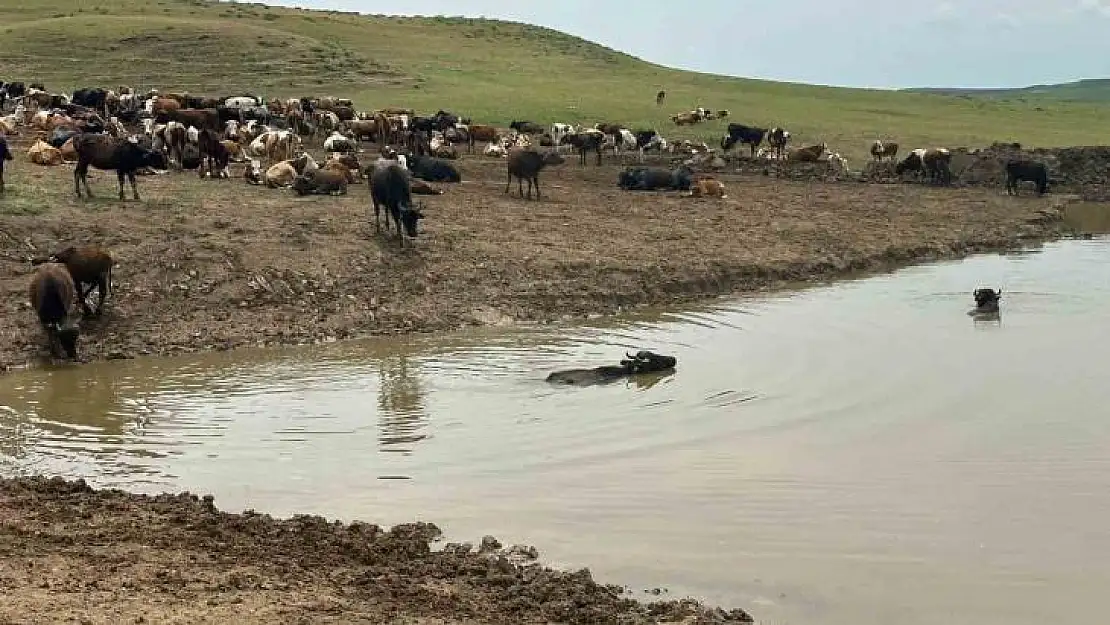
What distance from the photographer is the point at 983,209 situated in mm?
27078

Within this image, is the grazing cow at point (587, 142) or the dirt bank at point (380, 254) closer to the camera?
the dirt bank at point (380, 254)

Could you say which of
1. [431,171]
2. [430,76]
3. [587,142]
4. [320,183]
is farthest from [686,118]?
[320,183]

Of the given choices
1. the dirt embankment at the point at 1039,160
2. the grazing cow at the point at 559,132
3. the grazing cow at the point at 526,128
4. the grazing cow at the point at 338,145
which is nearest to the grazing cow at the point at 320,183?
the grazing cow at the point at 338,145

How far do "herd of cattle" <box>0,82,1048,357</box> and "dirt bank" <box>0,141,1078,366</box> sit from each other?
485 mm

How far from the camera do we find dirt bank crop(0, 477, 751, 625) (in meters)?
6.12

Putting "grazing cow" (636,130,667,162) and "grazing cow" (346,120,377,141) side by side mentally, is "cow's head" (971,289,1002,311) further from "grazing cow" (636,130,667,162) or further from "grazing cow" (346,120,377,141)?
"grazing cow" (346,120,377,141)

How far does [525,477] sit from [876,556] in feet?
8.54

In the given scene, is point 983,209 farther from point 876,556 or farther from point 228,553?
point 228,553

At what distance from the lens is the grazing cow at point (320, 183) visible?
67.2 ft

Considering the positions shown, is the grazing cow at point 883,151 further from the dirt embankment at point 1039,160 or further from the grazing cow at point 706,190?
the grazing cow at point 706,190

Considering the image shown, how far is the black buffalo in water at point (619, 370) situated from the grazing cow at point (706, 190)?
41.8 feet

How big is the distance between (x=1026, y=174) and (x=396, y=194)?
63.0 feet

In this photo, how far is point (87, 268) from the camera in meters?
13.6

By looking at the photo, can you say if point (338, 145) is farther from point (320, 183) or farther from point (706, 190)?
point (706, 190)
